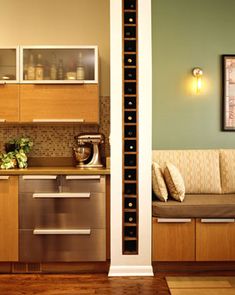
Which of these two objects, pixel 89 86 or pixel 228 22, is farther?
pixel 228 22

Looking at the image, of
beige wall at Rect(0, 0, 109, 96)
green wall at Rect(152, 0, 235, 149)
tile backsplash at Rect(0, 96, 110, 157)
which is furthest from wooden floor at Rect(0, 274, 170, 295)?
beige wall at Rect(0, 0, 109, 96)

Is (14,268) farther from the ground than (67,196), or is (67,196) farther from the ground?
(67,196)

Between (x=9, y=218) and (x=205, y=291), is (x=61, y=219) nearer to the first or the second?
(x=9, y=218)

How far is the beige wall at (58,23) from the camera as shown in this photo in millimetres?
4258

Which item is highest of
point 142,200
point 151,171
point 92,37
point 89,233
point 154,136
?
point 92,37

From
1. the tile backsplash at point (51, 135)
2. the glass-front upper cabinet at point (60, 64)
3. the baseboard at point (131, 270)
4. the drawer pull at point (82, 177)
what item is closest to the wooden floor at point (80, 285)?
the baseboard at point (131, 270)

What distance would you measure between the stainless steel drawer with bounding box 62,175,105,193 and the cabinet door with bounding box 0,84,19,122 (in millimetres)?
858

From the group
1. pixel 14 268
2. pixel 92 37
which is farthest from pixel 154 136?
pixel 14 268

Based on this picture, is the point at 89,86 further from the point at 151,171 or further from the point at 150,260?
the point at 150,260

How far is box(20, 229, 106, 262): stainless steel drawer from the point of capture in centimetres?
352

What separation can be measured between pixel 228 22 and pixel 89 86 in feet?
5.67

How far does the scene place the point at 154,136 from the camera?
14.5 feet

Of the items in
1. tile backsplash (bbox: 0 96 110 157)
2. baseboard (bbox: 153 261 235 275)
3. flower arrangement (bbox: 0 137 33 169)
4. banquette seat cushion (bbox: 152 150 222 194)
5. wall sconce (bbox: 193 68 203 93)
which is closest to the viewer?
baseboard (bbox: 153 261 235 275)

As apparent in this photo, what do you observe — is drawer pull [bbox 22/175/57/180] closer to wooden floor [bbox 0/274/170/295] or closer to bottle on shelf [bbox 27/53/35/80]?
wooden floor [bbox 0/274/170/295]
